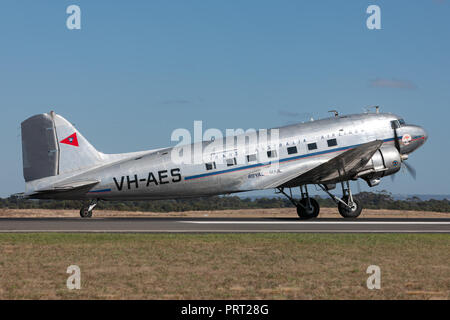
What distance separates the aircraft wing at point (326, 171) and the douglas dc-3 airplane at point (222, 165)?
53 mm

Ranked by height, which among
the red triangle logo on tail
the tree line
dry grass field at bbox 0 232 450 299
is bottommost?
the tree line

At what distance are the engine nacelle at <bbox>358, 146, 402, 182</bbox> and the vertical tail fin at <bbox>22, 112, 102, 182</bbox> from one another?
14.9 meters

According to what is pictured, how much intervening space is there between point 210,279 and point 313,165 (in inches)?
743

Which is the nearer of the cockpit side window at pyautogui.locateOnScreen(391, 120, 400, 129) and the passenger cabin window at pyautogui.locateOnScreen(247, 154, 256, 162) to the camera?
the passenger cabin window at pyautogui.locateOnScreen(247, 154, 256, 162)

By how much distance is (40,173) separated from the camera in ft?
96.1

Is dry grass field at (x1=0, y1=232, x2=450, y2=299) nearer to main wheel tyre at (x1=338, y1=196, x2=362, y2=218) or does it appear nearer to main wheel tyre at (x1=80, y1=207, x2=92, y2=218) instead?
main wheel tyre at (x1=338, y1=196, x2=362, y2=218)

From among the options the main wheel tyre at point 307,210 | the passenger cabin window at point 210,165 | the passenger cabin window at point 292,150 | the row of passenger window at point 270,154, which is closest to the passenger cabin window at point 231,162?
the row of passenger window at point 270,154

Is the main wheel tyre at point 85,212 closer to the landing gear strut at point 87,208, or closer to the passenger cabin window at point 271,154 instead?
the landing gear strut at point 87,208

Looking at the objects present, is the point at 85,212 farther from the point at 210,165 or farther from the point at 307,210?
the point at 307,210

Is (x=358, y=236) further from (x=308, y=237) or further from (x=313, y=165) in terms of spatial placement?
(x=313, y=165)

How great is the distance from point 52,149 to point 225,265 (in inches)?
771

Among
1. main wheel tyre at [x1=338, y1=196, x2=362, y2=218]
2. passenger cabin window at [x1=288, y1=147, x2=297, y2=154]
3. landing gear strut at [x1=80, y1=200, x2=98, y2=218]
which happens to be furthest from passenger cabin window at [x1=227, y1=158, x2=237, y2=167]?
landing gear strut at [x1=80, y1=200, x2=98, y2=218]

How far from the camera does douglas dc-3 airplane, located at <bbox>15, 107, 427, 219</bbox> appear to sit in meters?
28.7
